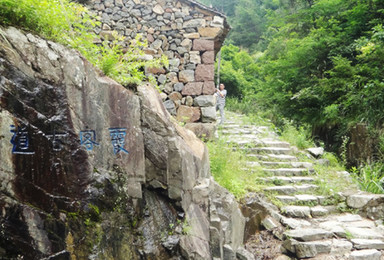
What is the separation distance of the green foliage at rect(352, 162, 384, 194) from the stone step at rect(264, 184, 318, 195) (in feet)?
3.47

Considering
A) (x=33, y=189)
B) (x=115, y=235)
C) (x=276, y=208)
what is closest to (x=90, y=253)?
(x=115, y=235)

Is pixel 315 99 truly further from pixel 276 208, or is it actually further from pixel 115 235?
pixel 115 235

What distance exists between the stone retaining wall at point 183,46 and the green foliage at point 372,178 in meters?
3.61

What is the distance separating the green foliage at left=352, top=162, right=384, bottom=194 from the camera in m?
6.07

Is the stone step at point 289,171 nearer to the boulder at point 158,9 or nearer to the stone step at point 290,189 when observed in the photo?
the stone step at point 290,189

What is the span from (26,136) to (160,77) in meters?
4.97

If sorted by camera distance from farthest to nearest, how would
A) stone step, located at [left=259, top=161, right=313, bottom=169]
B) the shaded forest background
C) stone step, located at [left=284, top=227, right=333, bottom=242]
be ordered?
the shaded forest background
stone step, located at [left=259, top=161, right=313, bottom=169]
stone step, located at [left=284, top=227, right=333, bottom=242]

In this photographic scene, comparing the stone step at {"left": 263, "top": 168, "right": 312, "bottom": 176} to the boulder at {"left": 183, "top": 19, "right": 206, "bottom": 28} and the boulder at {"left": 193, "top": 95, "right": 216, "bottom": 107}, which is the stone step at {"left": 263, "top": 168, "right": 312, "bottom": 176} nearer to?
the boulder at {"left": 193, "top": 95, "right": 216, "bottom": 107}

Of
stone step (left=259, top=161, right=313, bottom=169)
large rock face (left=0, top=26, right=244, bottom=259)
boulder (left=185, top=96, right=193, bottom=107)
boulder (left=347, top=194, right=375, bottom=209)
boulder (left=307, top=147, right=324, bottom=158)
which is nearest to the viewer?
large rock face (left=0, top=26, right=244, bottom=259)

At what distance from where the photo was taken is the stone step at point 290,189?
6.01 metres

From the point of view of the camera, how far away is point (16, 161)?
7.22 feet

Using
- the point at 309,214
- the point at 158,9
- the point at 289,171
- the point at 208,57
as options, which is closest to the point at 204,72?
the point at 208,57

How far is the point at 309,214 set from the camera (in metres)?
5.54

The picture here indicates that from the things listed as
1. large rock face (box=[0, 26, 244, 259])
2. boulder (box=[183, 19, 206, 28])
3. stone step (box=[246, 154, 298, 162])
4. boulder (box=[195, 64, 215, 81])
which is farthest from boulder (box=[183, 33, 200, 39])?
large rock face (box=[0, 26, 244, 259])
